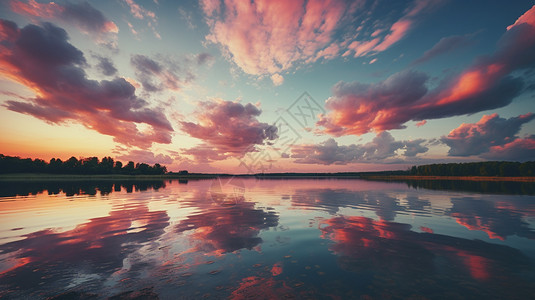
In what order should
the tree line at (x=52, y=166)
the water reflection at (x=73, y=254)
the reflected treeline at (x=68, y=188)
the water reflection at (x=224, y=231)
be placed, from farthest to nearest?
1. the tree line at (x=52, y=166)
2. the reflected treeline at (x=68, y=188)
3. the water reflection at (x=224, y=231)
4. the water reflection at (x=73, y=254)

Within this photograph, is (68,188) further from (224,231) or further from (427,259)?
(427,259)

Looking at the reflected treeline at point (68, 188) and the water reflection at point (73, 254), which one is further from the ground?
the water reflection at point (73, 254)

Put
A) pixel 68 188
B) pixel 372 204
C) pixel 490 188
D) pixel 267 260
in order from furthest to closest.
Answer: pixel 490 188
pixel 68 188
pixel 372 204
pixel 267 260

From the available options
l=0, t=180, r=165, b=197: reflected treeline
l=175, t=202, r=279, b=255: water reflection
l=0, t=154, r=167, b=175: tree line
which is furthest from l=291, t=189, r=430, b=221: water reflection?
l=0, t=154, r=167, b=175: tree line

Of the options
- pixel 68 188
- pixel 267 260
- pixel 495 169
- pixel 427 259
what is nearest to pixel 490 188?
pixel 427 259

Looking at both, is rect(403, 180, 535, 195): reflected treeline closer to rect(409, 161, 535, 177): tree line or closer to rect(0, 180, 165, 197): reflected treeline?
rect(0, 180, 165, 197): reflected treeline

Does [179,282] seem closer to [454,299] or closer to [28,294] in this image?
[28,294]

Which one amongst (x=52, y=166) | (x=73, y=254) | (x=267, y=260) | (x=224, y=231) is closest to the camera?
(x=267, y=260)

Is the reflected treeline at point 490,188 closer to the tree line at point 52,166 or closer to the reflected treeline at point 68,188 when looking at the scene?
the reflected treeline at point 68,188

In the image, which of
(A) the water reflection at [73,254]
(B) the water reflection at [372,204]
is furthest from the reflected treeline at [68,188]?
(B) the water reflection at [372,204]

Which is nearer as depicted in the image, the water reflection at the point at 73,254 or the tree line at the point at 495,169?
the water reflection at the point at 73,254

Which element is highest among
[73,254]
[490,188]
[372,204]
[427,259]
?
[73,254]

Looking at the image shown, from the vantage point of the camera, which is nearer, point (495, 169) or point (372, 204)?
point (372, 204)

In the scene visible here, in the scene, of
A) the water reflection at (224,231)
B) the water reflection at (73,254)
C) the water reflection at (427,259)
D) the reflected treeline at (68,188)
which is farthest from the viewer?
the reflected treeline at (68,188)
